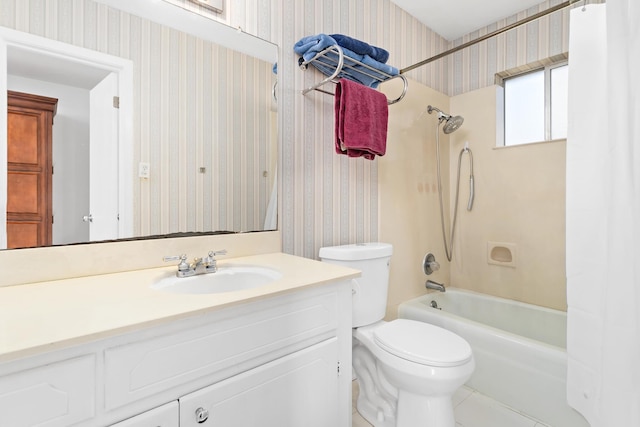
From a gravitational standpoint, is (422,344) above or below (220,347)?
below

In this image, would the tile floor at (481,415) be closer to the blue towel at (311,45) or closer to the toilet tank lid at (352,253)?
the toilet tank lid at (352,253)

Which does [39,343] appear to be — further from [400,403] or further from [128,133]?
[400,403]

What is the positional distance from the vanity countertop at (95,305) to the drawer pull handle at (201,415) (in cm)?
27

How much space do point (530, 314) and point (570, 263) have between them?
1.16 m

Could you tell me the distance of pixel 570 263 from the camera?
1.12 meters

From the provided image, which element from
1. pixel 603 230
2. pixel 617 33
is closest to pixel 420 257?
pixel 603 230

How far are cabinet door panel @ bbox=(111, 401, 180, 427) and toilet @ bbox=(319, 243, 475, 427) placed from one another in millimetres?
842

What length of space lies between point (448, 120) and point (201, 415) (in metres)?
2.32

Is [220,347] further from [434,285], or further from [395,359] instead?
[434,285]

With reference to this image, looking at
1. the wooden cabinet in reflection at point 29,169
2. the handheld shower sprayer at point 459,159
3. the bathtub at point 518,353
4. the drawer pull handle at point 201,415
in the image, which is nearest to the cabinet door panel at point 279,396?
the drawer pull handle at point 201,415

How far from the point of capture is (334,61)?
5.17 feet

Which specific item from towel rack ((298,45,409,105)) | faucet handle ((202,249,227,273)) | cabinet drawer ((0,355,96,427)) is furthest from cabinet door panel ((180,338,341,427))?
towel rack ((298,45,409,105))

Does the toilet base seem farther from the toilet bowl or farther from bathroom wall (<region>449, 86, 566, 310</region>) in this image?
bathroom wall (<region>449, 86, 566, 310</region>)

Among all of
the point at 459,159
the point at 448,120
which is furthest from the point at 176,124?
the point at 459,159
